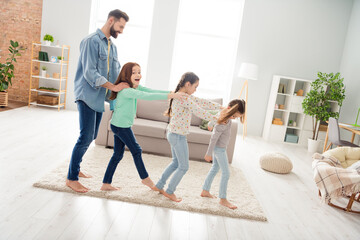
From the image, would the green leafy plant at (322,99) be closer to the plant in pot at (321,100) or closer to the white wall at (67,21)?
the plant in pot at (321,100)

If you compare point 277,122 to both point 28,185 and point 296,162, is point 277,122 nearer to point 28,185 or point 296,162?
point 296,162

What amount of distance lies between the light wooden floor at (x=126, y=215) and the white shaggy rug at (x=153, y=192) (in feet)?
0.25

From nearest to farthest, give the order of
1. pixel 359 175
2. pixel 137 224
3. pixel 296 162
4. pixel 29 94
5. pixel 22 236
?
pixel 22 236, pixel 137 224, pixel 359 175, pixel 296 162, pixel 29 94

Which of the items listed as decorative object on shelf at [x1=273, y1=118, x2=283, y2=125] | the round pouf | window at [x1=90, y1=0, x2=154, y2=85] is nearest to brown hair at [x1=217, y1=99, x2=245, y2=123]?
the round pouf

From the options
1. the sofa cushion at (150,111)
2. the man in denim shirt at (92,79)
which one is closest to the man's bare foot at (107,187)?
the man in denim shirt at (92,79)

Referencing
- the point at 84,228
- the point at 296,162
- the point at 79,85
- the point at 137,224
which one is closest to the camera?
the point at 84,228

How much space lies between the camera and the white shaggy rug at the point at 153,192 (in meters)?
2.74

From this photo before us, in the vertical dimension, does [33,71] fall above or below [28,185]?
above

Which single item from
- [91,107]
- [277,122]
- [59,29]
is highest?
[59,29]

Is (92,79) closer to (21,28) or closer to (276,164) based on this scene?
(276,164)

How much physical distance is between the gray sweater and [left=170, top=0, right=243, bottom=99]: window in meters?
4.28

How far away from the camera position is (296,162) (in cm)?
507

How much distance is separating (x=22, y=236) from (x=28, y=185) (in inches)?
33.8

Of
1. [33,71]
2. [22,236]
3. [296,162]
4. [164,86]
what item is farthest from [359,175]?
[33,71]
